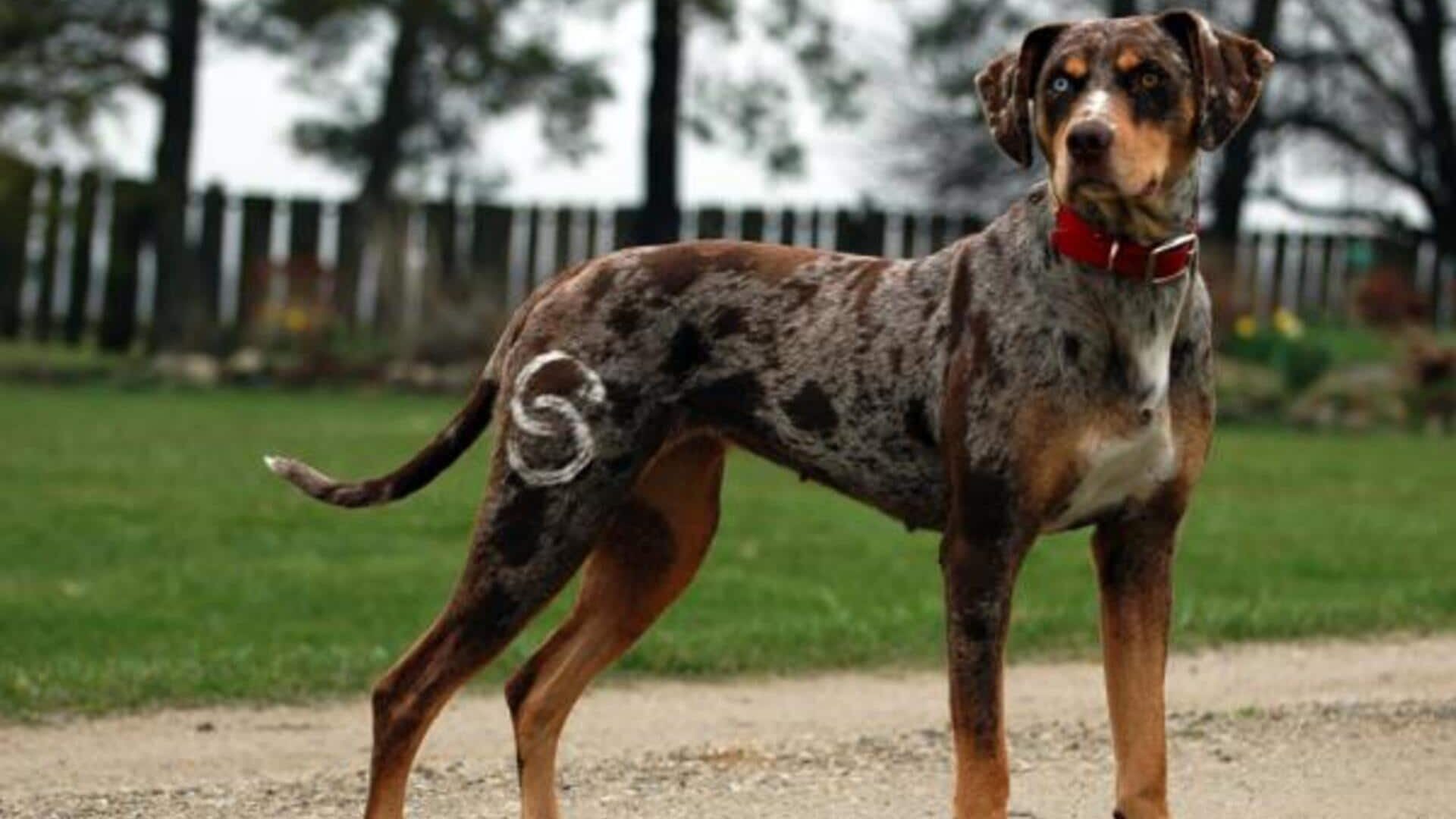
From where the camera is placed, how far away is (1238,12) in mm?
37125

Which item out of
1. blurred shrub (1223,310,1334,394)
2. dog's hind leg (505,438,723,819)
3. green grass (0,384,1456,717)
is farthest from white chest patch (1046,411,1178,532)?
blurred shrub (1223,310,1334,394)

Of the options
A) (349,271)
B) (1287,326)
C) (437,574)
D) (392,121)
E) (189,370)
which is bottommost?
(189,370)

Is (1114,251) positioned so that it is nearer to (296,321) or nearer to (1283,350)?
(1283,350)

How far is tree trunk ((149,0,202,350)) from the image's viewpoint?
33.4 meters

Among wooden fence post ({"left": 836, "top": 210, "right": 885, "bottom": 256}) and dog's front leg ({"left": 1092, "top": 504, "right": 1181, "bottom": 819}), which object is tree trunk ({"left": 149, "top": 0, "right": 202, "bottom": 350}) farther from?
dog's front leg ({"left": 1092, "top": 504, "right": 1181, "bottom": 819})

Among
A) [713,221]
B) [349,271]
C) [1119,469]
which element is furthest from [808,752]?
[349,271]

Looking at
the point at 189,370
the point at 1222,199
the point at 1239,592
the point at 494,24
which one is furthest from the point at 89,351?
the point at 1239,592

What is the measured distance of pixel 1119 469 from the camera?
6734mm

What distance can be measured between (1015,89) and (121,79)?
26.9 metres

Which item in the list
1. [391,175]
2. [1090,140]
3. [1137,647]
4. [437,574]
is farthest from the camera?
[391,175]

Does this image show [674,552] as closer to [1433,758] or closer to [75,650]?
[1433,758]

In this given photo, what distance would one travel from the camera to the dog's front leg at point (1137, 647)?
7.05m

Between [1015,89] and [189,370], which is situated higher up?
[1015,89]

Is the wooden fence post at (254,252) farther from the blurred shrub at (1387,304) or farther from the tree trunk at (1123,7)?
the blurred shrub at (1387,304)
